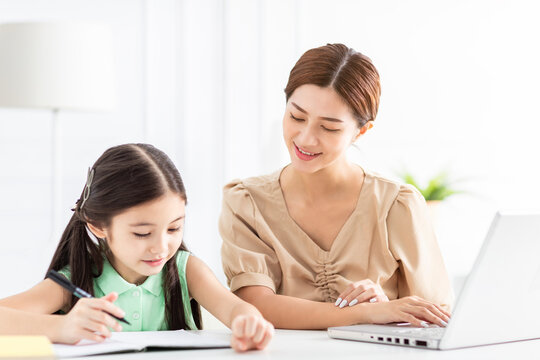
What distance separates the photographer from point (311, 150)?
182cm

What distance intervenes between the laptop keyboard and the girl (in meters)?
0.25

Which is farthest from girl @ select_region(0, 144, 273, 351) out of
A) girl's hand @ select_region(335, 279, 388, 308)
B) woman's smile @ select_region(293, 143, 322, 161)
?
woman's smile @ select_region(293, 143, 322, 161)

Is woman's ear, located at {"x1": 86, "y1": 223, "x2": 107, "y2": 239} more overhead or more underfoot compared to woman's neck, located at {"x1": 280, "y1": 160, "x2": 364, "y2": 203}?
more underfoot

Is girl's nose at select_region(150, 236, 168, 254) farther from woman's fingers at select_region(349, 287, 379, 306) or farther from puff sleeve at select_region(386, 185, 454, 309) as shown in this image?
puff sleeve at select_region(386, 185, 454, 309)

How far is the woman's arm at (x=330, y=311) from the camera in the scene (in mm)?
1501

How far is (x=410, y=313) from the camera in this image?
1503mm

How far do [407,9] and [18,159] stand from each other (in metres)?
1.97

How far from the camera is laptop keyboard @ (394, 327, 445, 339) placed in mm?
1283

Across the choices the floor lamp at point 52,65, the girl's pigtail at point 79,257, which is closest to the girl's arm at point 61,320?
the girl's pigtail at point 79,257

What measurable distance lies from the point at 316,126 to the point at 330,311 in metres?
0.44

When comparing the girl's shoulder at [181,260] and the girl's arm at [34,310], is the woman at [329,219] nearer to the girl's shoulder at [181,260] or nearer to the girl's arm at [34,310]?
the girl's shoulder at [181,260]

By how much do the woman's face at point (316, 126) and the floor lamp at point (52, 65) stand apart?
1.42 meters

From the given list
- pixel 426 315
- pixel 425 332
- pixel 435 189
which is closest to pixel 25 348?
pixel 425 332

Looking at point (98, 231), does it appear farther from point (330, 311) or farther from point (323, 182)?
point (323, 182)
